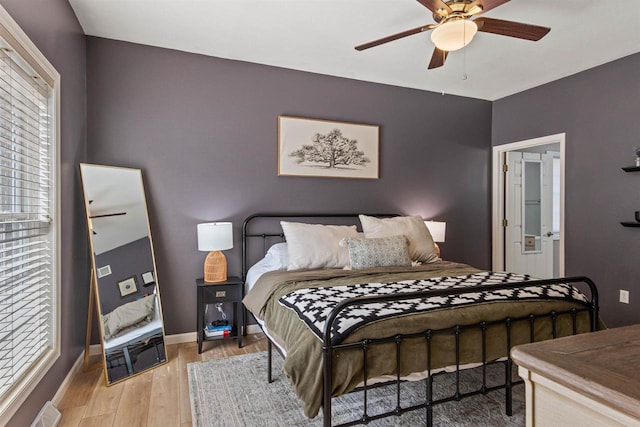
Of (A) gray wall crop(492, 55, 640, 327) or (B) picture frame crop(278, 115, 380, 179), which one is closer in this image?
(A) gray wall crop(492, 55, 640, 327)

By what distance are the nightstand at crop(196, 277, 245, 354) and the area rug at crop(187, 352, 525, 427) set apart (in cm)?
44

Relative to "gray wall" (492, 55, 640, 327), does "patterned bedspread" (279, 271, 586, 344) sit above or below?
below

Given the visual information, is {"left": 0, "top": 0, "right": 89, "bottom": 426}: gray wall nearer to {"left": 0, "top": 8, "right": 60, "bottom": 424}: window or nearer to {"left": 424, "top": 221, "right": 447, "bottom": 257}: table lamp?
{"left": 0, "top": 8, "right": 60, "bottom": 424}: window

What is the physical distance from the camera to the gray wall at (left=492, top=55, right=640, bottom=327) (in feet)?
11.4

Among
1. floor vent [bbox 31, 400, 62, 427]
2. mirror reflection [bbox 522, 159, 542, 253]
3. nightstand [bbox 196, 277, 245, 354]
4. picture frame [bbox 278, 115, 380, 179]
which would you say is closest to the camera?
floor vent [bbox 31, 400, 62, 427]

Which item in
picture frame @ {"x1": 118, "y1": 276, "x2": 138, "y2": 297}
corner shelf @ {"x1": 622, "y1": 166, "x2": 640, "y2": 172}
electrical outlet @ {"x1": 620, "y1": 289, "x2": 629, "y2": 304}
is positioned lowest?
electrical outlet @ {"x1": 620, "y1": 289, "x2": 629, "y2": 304}

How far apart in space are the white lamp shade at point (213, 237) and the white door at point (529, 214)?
364 cm

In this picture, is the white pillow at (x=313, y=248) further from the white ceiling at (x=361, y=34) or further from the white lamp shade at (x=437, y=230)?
the white ceiling at (x=361, y=34)

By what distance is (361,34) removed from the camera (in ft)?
10.1

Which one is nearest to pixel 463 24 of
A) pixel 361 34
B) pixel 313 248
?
pixel 361 34

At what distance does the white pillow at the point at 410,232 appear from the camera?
341 centimetres

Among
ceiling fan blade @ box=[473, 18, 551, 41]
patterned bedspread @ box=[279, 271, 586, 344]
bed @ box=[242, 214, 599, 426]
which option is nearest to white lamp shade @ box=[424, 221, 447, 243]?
bed @ box=[242, 214, 599, 426]

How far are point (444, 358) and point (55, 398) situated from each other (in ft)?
7.64

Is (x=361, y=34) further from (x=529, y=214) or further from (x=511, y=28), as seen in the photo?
(x=529, y=214)
